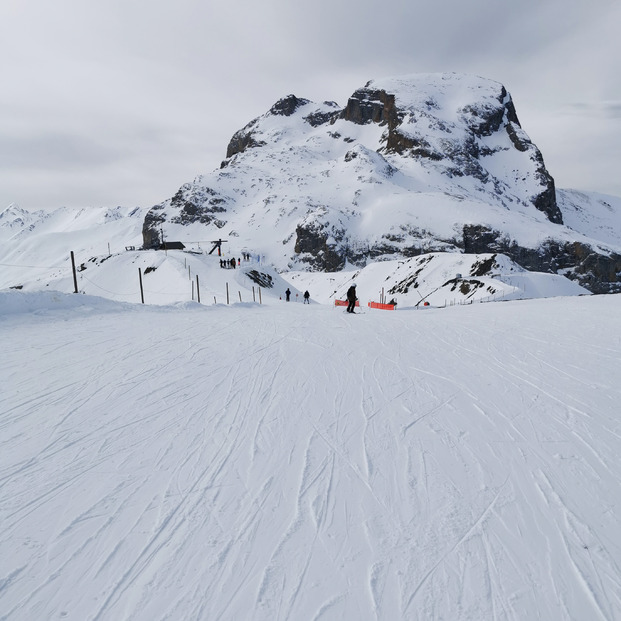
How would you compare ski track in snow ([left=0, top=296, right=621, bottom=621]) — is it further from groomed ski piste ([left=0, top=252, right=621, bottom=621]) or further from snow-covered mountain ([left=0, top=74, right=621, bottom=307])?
snow-covered mountain ([left=0, top=74, right=621, bottom=307])

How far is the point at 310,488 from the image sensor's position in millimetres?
2918

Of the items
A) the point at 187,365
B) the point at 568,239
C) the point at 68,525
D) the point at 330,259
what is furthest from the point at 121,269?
the point at 568,239

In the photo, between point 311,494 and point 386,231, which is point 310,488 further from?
point 386,231

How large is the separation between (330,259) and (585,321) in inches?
4746

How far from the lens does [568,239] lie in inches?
4456

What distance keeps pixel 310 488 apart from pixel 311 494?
0.08m

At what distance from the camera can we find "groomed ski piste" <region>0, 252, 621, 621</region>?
6.61 ft

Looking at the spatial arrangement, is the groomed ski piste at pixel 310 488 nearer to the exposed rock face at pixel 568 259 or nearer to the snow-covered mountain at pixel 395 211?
the exposed rock face at pixel 568 259

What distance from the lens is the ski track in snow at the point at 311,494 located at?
201cm

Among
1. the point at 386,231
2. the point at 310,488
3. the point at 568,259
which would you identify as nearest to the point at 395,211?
the point at 386,231

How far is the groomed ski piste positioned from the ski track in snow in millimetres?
14

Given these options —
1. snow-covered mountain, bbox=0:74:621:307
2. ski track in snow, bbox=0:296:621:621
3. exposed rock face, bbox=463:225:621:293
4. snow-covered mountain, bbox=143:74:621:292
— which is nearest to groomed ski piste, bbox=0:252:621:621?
ski track in snow, bbox=0:296:621:621

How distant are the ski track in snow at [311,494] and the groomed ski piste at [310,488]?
0.01 metres

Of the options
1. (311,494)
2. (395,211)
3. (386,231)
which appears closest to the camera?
(311,494)
